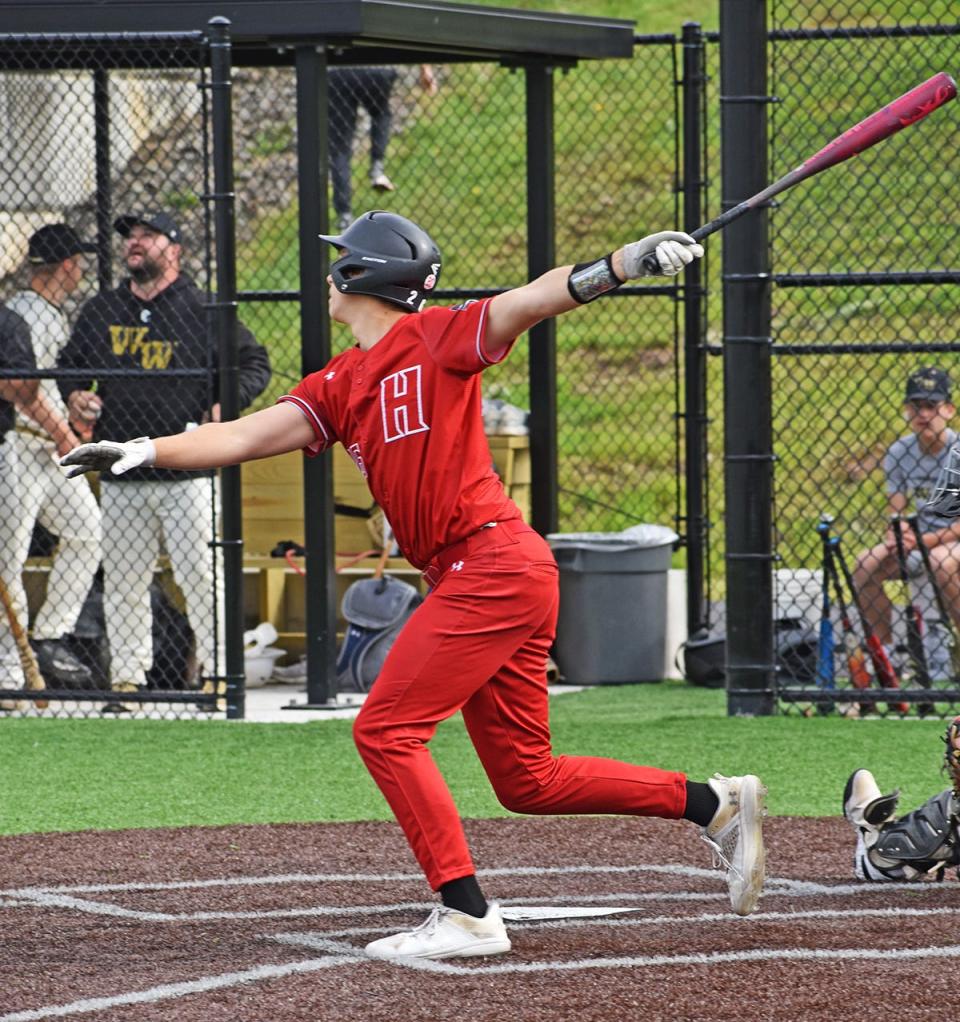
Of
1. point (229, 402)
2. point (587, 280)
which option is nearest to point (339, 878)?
point (587, 280)

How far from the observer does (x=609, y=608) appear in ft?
31.4

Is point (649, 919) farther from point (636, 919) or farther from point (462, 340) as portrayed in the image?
point (462, 340)

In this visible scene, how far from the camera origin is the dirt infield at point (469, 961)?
389 cm

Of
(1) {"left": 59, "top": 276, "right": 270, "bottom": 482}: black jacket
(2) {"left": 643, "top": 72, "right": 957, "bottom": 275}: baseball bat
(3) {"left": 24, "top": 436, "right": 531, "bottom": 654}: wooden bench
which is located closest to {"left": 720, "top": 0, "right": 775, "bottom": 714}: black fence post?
(3) {"left": 24, "top": 436, "right": 531, "bottom": 654}: wooden bench

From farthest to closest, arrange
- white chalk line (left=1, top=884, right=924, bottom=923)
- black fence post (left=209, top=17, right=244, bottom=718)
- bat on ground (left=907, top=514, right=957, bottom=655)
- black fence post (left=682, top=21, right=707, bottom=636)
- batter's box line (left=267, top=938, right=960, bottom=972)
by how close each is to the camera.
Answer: black fence post (left=682, top=21, right=707, bottom=636)
black fence post (left=209, top=17, right=244, bottom=718)
bat on ground (left=907, top=514, right=957, bottom=655)
white chalk line (left=1, top=884, right=924, bottom=923)
batter's box line (left=267, top=938, right=960, bottom=972)

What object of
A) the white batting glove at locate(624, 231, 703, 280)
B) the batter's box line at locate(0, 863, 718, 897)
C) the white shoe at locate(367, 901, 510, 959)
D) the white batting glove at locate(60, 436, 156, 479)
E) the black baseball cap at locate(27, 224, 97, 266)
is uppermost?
the black baseball cap at locate(27, 224, 97, 266)

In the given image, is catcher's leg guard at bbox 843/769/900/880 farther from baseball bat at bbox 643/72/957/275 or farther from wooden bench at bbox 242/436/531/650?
wooden bench at bbox 242/436/531/650

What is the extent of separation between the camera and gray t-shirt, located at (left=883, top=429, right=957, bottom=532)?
28.7ft

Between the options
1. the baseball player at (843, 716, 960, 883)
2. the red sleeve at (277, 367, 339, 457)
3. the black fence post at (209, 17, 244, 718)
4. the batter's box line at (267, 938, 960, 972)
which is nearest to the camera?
the batter's box line at (267, 938, 960, 972)

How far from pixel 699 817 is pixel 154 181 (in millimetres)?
13136

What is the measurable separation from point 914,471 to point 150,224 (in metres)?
3.72

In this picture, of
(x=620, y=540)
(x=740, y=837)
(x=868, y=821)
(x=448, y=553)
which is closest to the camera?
(x=448, y=553)

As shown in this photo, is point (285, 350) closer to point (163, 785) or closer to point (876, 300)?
point (876, 300)

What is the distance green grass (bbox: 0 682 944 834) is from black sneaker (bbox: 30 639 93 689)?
55 cm
